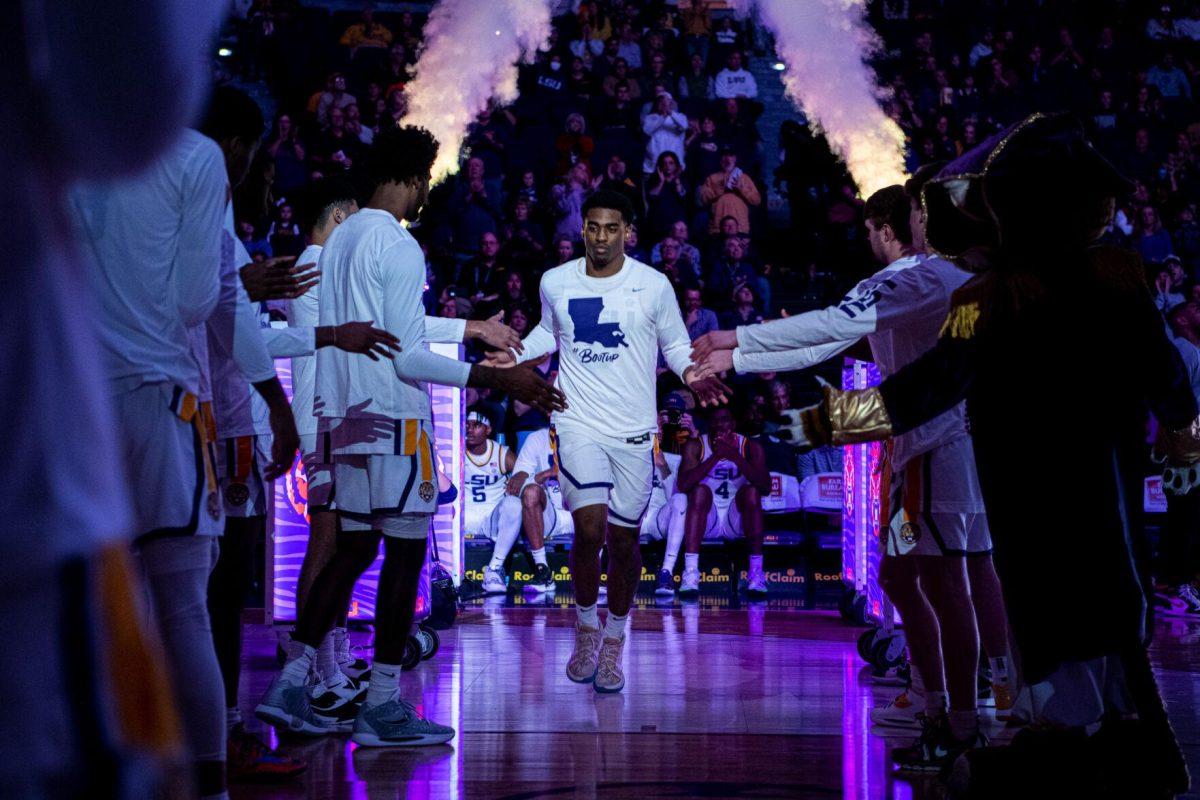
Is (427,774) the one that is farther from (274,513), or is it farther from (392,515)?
(274,513)

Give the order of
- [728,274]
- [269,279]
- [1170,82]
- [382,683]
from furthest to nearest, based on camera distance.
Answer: [1170,82] < [728,274] < [382,683] < [269,279]

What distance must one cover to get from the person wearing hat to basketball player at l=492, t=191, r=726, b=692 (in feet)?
10.5

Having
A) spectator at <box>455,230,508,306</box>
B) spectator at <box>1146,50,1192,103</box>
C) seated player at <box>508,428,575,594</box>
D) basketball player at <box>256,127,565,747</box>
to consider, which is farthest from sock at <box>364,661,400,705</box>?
spectator at <box>1146,50,1192,103</box>

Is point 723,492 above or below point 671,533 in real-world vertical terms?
above

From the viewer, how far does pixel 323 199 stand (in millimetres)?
6066

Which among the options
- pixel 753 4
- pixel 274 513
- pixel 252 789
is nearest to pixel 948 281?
pixel 252 789

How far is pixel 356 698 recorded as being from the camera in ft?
17.5

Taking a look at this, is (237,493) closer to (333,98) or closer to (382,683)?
(382,683)

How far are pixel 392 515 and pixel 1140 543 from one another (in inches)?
103

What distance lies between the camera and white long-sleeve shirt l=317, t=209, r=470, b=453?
472 cm

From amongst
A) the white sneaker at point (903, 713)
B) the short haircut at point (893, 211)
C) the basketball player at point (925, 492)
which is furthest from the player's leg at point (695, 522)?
the basketball player at point (925, 492)

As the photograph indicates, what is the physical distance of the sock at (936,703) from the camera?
4.50m

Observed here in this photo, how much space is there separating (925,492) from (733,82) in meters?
12.0

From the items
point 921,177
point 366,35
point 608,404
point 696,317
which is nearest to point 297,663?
point 608,404
